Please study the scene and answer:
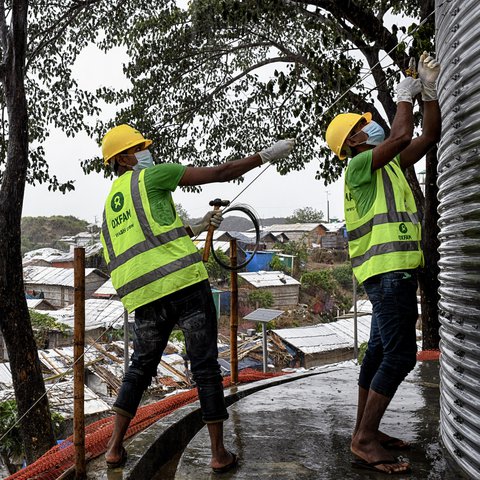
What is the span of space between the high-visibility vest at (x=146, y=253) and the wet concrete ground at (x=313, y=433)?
37.8 inches

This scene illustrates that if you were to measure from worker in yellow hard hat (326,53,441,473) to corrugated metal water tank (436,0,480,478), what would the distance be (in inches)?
7.4

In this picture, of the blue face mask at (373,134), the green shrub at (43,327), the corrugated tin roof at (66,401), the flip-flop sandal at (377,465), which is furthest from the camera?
the green shrub at (43,327)

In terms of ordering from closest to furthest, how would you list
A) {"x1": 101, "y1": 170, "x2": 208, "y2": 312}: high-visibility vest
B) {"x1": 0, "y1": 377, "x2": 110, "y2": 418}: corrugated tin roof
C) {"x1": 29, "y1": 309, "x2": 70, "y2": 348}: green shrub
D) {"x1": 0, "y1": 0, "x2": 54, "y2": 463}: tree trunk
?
1. {"x1": 101, "y1": 170, "x2": 208, "y2": 312}: high-visibility vest
2. {"x1": 0, "y1": 0, "x2": 54, "y2": 463}: tree trunk
3. {"x1": 0, "y1": 377, "x2": 110, "y2": 418}: corrugated tin roof
4. {"x1": 29, "y1": 309, "x2": 70, "y2": 348}: green shrub

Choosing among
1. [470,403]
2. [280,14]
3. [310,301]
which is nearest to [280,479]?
[470,403]

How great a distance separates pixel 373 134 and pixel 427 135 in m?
0.31

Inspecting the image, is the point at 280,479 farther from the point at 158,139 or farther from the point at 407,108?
the point at 158,139

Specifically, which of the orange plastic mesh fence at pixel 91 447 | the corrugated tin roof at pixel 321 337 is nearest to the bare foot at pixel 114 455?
the orange plastic mesh fence at pixel 91 447

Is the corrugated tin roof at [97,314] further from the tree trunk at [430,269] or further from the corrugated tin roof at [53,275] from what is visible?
the tree trunk at [430,269]

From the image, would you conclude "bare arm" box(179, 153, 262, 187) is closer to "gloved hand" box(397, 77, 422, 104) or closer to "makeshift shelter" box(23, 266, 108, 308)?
"gloved hand" box(397, 77, 422, 104)

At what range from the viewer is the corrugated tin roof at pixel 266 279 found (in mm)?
31250

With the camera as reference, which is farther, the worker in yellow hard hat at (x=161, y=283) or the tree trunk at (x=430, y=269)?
the tree trunk at (x=430, y=269)

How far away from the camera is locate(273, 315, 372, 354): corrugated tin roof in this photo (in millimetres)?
22317

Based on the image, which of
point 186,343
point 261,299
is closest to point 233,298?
point 186,343

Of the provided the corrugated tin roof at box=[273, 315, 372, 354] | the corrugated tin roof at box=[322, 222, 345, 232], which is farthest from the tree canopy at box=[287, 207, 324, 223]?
the corrugated tin roof at box=[273, 315, 372, 354]
